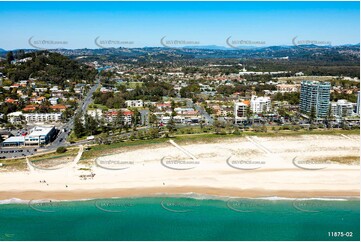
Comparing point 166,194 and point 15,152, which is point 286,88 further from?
point 166,194

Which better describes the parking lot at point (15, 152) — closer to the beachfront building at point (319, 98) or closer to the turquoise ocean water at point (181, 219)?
the turquoise ocean water at point (181, 219)

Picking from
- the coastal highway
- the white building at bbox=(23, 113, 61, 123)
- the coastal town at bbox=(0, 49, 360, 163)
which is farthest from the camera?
the white building at bbox=(23, 113, 61, 123)

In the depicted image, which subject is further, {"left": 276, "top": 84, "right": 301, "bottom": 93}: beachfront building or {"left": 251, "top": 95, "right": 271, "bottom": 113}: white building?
{"left": 276, "top": 84, "right": 301, "bottom": 93}: beachfront building

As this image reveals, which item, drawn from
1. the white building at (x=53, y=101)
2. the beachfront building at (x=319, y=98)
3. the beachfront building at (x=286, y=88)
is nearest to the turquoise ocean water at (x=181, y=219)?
the beachfront building at (x=319, y=98)

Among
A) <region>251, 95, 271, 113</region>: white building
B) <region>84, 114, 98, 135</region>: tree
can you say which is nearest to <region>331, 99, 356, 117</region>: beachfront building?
<region>251, 95, 271, 113</region>: white building

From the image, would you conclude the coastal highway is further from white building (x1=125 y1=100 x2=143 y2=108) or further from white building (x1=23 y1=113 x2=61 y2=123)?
white building (x1=125 y1=100 x2=143 y2=108)

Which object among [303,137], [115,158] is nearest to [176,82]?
[303,137]
